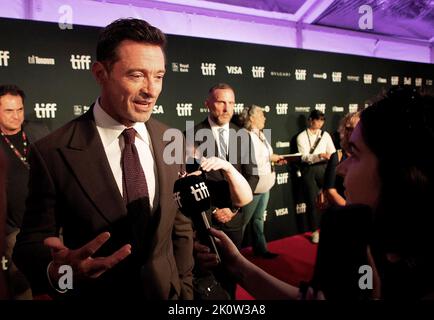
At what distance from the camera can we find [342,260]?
0.63 metres

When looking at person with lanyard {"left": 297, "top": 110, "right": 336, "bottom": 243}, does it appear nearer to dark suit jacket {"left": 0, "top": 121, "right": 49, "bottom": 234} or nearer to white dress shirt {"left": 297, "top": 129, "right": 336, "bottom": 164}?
white dress shirt {"left": 297, "top": 129, "right": 336, "bottom": 164}

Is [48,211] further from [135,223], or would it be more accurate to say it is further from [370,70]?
[370,70]

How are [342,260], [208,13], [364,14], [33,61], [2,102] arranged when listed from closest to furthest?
[342,260]
[2,102]
[33,61]
[208,13]
[364,14]

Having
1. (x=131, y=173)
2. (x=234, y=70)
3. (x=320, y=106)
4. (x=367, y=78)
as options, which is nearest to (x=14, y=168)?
(x=131, y=173)

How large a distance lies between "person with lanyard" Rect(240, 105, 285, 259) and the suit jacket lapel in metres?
1.95

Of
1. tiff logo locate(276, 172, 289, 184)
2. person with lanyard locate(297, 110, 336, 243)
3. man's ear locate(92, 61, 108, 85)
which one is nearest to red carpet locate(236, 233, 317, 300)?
person with lanyard locate(297, 110, 336, 243)

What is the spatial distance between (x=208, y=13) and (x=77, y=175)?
2.91m

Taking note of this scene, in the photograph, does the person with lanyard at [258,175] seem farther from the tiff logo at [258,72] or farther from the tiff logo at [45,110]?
the tiff logo at [45,110]

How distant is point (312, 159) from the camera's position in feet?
12.5

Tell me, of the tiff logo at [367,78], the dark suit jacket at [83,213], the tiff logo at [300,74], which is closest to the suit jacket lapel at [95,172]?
the dark suit jacket at [83,213]

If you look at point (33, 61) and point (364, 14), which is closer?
point (33, 61)

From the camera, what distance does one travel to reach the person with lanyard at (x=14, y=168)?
2.08 meters

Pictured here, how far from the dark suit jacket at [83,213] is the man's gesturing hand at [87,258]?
0.10 m
